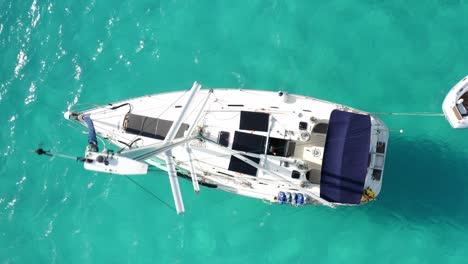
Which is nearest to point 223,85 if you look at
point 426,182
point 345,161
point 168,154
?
point 168,154

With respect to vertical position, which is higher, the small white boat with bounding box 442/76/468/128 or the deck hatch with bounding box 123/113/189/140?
the small white boat with bounding box 442/76/468/128

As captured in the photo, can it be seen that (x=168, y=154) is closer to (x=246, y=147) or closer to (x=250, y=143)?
(x=246, y=147)

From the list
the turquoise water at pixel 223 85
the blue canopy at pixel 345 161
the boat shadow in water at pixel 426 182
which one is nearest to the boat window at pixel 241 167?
the blue canopy at pixel 345 161

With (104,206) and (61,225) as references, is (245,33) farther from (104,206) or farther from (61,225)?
(61,225)

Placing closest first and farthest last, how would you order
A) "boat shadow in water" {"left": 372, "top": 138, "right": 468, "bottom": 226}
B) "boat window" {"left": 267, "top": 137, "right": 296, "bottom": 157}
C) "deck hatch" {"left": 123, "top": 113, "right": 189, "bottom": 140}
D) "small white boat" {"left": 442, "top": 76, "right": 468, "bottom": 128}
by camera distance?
"small white boat" {"left": 442, "top": 76, "right": 468, "bottom": 128} → "boat window" {"left": 267, "top": 137, "right": 296, "bottom": 157} → "deck hatch" {"left": 123, "top": 113, "right": 189, "bottom": 140} → "boat shadow in water" {"left": 372, "top": 138, "right": 468, "bottom": 226}

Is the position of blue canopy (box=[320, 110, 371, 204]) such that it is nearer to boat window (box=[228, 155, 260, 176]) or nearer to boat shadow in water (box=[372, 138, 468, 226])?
boat window (box=[228, 155, 260, 176])

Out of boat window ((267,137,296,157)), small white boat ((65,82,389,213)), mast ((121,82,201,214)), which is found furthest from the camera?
boat window ((267,137,296,157))

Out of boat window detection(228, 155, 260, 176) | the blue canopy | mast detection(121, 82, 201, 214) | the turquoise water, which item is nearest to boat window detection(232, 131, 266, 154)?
boat window detection(228, 155, 260, 176)
